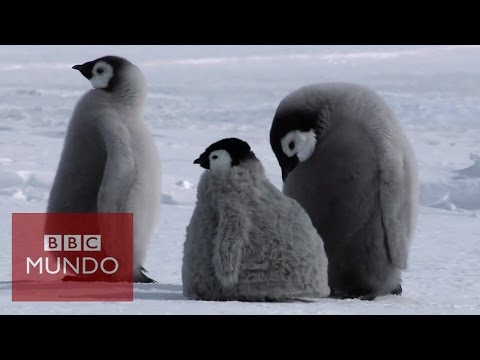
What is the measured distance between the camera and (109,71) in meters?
3.74

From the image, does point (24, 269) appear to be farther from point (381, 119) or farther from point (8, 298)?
point (381, 119)

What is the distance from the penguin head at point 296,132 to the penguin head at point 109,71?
0.72 meters

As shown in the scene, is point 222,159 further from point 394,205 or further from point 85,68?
point 85,68

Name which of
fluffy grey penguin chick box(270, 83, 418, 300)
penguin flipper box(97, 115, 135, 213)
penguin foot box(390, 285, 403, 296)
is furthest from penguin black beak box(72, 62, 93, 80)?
penguin foot box(390, 285, 403, 296)

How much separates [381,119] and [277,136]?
0.35 meters

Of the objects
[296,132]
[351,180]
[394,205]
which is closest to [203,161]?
[296,132]

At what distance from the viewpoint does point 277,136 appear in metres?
3.26

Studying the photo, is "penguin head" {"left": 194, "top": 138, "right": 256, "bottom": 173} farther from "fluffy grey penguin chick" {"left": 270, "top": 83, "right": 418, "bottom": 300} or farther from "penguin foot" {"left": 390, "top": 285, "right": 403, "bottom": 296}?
"penguin foot" {"left": 390, "top": 285, "right": 403, "bottom": 296}

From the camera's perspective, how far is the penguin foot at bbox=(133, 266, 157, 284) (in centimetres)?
363

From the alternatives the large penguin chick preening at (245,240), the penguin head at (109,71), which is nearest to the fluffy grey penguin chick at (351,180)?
the large penguin chick preening at (245,240)

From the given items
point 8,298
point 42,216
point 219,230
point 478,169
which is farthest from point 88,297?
point 478,169

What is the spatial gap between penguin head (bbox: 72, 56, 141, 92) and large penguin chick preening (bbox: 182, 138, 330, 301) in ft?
2.91

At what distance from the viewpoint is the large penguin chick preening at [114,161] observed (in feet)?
11.8

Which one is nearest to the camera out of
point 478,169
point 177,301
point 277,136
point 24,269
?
point 177,301
